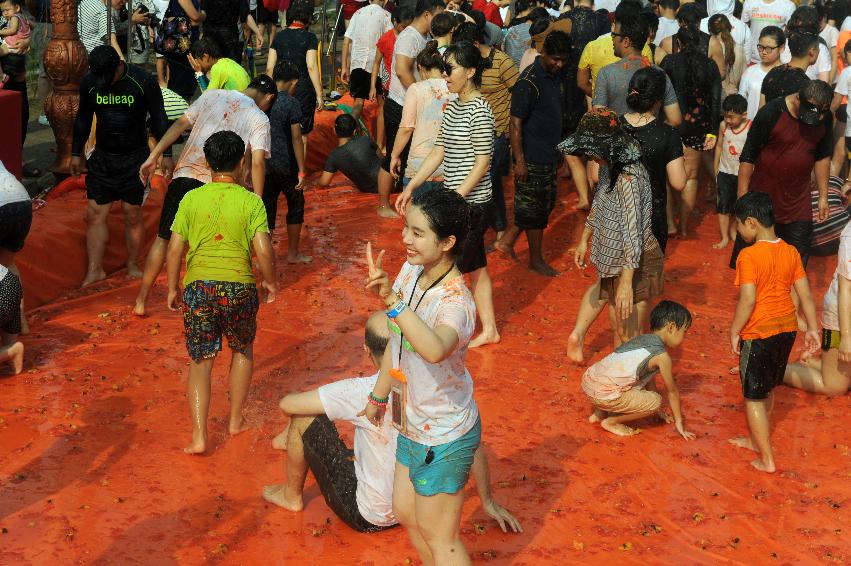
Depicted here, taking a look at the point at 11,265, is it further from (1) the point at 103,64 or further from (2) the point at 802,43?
(2) the point at 802,43

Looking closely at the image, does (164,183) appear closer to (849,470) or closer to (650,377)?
(650,377)

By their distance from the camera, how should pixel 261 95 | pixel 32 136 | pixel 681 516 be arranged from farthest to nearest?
pixel 32 136 → pixel 261 95 → pixel 681 516

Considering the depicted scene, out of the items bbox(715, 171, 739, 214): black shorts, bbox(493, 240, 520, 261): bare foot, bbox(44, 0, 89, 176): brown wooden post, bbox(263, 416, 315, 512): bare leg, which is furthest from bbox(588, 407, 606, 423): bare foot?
bbox(44, 0, 89, 176): brown wooden post

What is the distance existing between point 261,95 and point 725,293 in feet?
13.7

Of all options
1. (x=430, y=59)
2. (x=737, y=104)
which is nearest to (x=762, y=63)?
(x=737, y=104)

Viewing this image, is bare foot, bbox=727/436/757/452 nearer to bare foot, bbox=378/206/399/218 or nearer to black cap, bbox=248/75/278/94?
black cap, bbox=248/75/278/94

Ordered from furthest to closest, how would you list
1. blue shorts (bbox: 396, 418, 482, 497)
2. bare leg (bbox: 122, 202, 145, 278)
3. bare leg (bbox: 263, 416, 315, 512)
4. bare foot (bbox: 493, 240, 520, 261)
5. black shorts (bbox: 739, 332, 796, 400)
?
bare foot (bbox: 493, 240, 520, 261)
bare leg (bbox: 122, 202, 145, 278)
black shorts (bbox: 739, 332, 796, 400)
bare leg (bbox: 263, 416, 315, 512)
blue shorts (bbox: 396, 418, 482, 497)

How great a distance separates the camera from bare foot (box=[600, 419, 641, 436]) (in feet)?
22.0

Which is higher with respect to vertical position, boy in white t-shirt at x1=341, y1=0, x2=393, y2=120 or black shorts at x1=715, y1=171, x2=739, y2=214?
boy in white t-shirt at x1=341, y1=0, x2=393, y2=120

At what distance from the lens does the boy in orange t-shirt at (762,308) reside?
643 cm

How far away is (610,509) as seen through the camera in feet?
19.2

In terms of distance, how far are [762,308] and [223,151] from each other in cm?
321

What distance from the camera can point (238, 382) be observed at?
6469mm

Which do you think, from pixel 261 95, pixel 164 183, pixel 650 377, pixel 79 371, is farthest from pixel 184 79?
pixel 650 377
